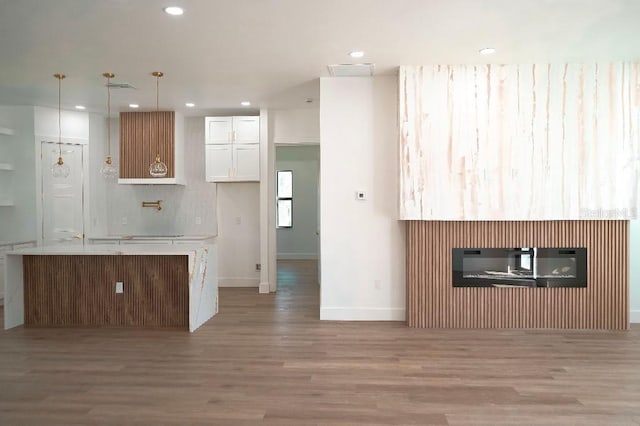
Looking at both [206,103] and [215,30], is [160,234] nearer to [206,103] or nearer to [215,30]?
[206,103]

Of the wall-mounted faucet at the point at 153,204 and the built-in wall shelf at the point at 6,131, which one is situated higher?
the built-in wall shelf at the point at 6,131

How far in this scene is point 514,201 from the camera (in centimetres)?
536

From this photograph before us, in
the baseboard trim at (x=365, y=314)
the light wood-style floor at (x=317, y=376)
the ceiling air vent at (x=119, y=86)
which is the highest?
the ceiling air vent at (x=119, y=86)

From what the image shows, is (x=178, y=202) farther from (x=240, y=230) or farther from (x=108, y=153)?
(x=108, y=153)

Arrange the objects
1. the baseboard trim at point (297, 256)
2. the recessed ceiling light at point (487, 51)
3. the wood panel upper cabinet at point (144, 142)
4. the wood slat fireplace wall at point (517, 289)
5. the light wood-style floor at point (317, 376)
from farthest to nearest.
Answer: the baseboard trim at point (297, 256), the wood panel upper cabinet at point (144, 142), the wood slat fireplace wall at point (517, 289), the recessed ceiling light at point (487, 51), the light wood-style floor at point (317, 376)

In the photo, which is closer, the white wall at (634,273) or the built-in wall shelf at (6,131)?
the white wall at (634,273)

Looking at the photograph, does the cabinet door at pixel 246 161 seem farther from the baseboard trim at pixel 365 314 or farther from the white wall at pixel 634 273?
the white wall at pixel 634 273

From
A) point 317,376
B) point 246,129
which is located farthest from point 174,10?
point 246,129

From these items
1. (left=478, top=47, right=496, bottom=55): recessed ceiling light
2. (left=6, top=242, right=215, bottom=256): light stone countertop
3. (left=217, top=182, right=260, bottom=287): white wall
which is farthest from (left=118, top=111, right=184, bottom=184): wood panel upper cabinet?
(left=478, top=47, right=496, bottom=55): recessed ceiling light

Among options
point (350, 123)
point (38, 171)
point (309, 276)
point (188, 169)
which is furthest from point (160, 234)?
point (350, 123)

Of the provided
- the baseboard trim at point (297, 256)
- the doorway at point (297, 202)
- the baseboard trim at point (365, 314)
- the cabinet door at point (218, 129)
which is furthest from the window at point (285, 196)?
the baseboard trim at point (365, 314)

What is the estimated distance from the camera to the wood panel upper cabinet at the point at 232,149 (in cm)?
795

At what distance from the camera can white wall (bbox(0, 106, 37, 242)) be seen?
7.36m

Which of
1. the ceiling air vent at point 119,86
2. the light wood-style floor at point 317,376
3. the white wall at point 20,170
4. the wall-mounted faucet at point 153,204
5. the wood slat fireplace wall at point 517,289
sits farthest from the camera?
the wall-mounted faucet at point 153,204
